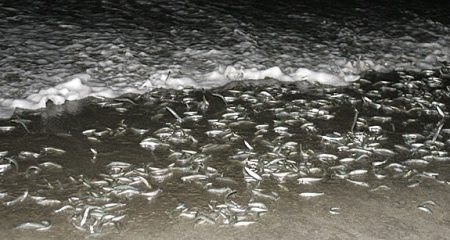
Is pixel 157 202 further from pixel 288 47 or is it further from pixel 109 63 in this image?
pixel 288 47

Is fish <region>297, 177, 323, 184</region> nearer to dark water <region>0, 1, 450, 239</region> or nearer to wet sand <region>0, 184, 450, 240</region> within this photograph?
dark water <region>0, 1, 450, 239</region>

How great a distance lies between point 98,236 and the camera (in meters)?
A: 1.95

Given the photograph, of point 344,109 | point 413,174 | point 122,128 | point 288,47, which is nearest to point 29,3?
point 288,47

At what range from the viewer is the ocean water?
373cm

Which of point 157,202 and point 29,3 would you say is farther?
point 29,3

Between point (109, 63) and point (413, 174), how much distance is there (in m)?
2.50

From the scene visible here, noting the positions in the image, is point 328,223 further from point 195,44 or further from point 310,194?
point 195,44

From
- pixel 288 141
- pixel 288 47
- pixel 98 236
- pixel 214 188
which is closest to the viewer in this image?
pixel 98 236

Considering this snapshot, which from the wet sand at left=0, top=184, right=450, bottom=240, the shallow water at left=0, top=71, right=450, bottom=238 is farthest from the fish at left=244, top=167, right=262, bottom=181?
the wet sand at left=0, top=184, right=450, bottom=240

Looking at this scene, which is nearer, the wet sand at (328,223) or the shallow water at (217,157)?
the wet sand at (328,223)

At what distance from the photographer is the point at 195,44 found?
4.68 metres

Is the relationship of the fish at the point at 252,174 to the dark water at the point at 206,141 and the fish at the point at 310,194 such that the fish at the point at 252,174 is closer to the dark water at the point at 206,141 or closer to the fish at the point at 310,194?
the dark water at the point at 206,141

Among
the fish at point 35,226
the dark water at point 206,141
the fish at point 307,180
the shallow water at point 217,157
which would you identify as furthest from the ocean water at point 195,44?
the fish at point 307,180

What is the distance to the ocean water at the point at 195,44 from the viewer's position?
3727mm
